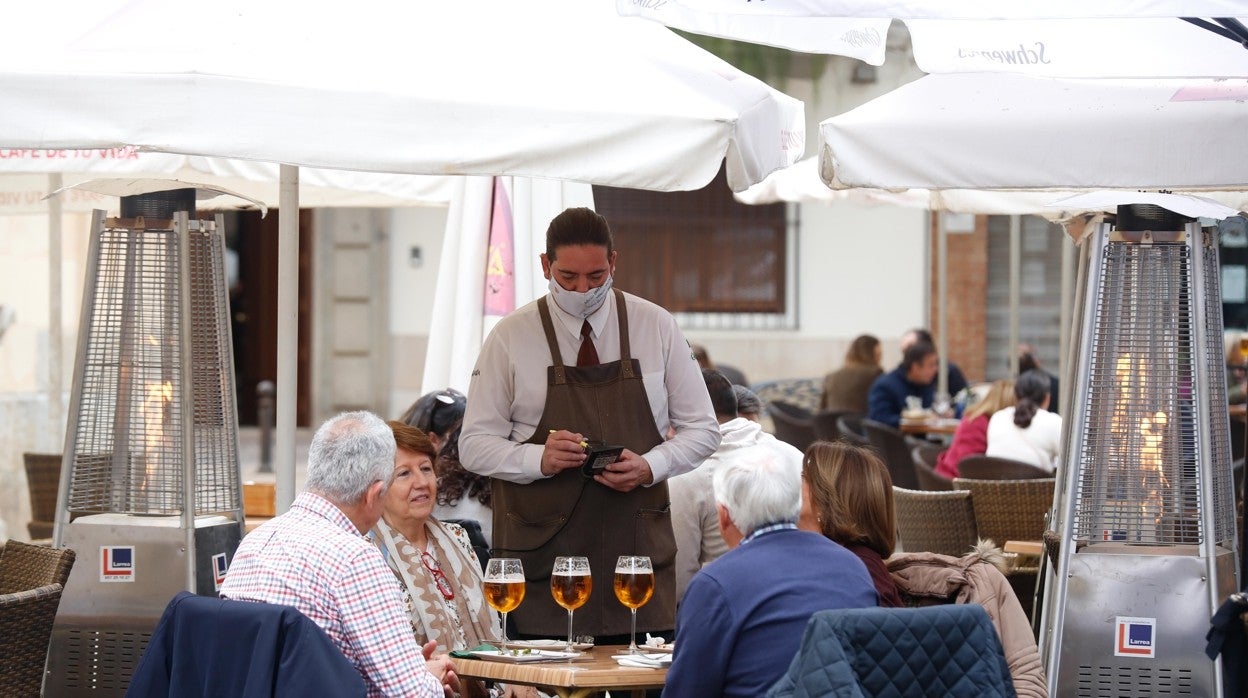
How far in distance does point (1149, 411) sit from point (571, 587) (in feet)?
5.98

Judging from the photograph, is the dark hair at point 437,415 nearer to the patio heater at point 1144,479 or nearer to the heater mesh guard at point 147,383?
the heater mesh guard at point 147,383

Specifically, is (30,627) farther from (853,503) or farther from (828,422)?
(828,422)

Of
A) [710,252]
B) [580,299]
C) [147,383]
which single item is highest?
[710,252]

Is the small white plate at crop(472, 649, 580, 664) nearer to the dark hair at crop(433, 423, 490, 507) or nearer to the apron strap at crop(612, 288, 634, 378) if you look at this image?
the apron strap at crop(612, 288, 634, 378)

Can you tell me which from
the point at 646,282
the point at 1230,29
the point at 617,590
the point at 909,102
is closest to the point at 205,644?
the point at 617,590

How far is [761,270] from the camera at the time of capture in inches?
699

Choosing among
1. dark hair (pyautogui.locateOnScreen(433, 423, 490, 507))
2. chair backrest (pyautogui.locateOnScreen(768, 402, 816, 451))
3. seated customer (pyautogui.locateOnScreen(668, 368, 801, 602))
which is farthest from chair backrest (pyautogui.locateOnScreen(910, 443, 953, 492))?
dark hair (pyautogui.locateOnScreen(433, 423, 490, 507))

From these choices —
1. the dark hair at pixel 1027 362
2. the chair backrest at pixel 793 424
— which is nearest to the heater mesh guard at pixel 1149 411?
the chair backrest at pixel 793 424

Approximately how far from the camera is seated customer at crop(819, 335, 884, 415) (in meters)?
14.4

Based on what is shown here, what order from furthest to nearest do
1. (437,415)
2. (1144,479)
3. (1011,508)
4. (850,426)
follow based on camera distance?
(850,426) → (1011,508) → (437,415) → (1144,479)

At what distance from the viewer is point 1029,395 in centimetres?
881

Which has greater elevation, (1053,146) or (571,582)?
(1053,146)

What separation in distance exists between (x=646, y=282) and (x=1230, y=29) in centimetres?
1307

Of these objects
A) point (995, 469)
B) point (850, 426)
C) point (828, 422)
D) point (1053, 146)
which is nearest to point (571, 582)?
point (1053, 146)
